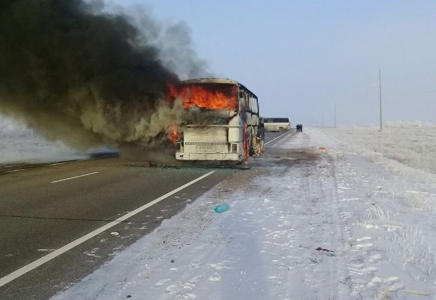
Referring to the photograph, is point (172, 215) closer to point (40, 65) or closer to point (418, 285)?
point (418, 285)

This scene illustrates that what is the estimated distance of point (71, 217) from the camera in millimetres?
7039

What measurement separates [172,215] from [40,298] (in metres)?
3.54

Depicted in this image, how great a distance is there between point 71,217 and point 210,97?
26.9 feet

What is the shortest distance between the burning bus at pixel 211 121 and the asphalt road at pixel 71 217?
1.04 m

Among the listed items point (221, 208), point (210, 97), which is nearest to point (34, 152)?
point (210, 97)

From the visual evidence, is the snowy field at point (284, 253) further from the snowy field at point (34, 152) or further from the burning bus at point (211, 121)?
the snowy field at point (34, 152)

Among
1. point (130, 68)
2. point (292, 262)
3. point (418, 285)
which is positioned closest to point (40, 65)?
point (130, 68)

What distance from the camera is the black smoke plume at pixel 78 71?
52.2 feet

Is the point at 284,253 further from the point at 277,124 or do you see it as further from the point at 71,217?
the point at 277,124

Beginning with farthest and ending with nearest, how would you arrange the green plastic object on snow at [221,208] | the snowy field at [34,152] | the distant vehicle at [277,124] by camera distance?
the distant vehicle at [277,124], the snowy field at [34,152], the green plastic object on snow at [221,208]

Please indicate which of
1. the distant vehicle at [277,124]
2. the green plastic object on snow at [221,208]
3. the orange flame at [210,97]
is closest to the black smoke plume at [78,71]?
the orange flame at [210,97]

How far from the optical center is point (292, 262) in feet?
15.0

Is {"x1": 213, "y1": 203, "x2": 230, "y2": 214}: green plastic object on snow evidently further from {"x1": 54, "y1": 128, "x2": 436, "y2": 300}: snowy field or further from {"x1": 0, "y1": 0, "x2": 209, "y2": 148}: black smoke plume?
{"x1": 0, "y1": 0, "x2": 209, "y2": 148}: black smoke plume

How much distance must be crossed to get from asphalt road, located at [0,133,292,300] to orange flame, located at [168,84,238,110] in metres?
2.52
